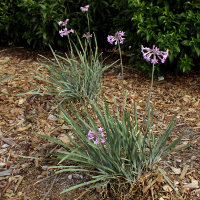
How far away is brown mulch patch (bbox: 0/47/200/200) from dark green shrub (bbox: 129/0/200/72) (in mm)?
415

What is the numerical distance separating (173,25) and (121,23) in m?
0.75

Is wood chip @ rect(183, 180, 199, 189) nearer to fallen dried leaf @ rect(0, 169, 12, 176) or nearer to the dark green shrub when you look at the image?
fallen dried leaf @ rect(0, 169, 12, 176)

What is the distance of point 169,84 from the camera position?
3.68 m

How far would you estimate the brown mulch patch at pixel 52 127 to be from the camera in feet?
7.07

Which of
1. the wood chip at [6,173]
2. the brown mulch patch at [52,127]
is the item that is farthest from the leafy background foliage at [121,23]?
the wood chip at [6,173]

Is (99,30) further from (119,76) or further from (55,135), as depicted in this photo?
(55,135)

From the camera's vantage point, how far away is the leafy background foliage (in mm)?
3309

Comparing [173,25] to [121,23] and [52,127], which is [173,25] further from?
[52,127]

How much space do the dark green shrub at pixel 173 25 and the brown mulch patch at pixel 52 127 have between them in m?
0.42

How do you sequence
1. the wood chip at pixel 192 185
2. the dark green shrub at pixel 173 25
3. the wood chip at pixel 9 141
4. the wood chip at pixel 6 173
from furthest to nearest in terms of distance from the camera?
1. the dark green shrub at pixel 173 25
2. the wood chip at pixel 9 141
3. the wood chip at pixel 6 173
4. the wood chip at pixel 192 185

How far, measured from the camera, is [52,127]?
2.86m

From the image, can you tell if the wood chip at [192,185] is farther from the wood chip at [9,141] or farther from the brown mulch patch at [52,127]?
the wood chip at [9,141]

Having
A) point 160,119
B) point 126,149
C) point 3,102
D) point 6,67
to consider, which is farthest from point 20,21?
point 126,149

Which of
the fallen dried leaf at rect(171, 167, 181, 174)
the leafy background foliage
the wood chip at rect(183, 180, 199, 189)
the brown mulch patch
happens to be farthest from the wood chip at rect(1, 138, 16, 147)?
the leafy background foliage
